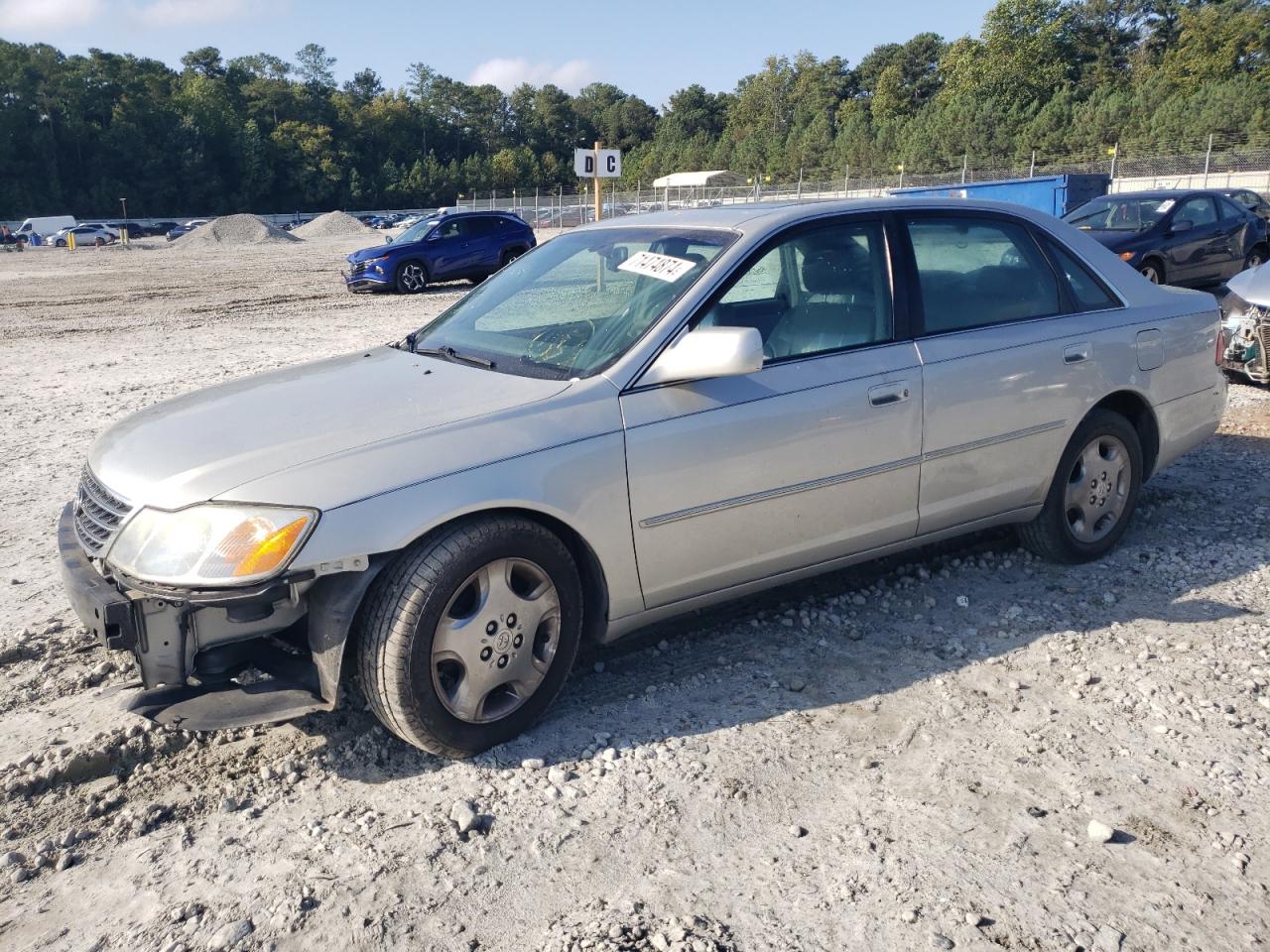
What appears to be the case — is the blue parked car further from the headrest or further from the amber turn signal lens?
the amber turn signal lens

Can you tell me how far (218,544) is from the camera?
288 cm

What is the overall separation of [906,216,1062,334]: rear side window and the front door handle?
343mm

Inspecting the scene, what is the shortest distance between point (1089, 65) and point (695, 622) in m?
104

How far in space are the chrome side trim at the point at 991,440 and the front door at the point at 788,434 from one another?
13 centimetres

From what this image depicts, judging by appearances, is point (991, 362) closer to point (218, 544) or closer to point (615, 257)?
point (615, 257)

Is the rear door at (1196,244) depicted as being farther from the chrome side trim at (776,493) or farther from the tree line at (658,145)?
the tree line at (658,145)

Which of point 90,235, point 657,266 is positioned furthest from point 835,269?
point 90,235

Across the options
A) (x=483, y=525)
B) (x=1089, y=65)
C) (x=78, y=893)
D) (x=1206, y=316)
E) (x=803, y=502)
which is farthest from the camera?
(x=1089, y=65)

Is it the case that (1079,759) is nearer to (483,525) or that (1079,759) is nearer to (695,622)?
(695,622)

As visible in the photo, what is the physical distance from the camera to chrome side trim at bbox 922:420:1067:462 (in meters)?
4.12

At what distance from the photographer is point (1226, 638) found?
4051mm

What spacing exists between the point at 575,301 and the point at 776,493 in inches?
43.8

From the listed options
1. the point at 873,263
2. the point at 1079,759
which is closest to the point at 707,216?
the point at 873,263

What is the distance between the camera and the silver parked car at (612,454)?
2988 mm
